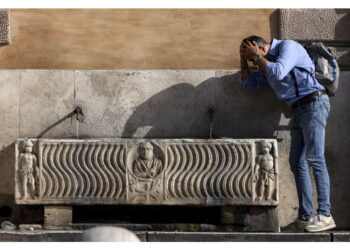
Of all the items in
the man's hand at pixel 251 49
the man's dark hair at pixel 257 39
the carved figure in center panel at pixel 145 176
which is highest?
the man's dark hair at pixel 257 39

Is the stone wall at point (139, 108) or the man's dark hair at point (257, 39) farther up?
the man's dark hair at point (257, 39)

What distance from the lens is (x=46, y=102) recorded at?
11.9m

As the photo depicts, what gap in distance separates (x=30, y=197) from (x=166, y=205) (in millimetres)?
1102

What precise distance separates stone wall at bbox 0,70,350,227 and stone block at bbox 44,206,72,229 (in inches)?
20.9

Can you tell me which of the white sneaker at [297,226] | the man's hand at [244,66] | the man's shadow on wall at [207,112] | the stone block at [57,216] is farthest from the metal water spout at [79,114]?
the white sneaker at [297,226]

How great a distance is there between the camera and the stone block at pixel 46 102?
11.9 metres

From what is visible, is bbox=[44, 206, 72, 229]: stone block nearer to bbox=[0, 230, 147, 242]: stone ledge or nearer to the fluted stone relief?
the fluted stone relief

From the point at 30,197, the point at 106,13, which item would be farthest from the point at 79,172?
the point at 106,13

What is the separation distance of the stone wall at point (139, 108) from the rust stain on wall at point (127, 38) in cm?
12

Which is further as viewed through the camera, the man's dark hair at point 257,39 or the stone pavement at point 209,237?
the man's dark hair at point 257,39

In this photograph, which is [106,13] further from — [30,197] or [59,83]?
[30,197]

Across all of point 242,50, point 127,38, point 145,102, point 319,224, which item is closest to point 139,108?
point 145,102

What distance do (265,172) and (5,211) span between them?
2200 mm

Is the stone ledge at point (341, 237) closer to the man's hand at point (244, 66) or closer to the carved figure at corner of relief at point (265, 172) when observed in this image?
the carved figure at corner of relief at point (265, 172)
